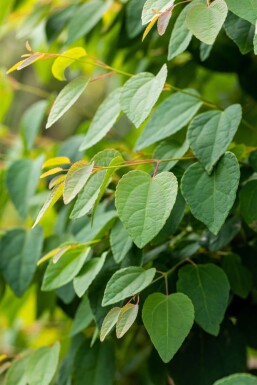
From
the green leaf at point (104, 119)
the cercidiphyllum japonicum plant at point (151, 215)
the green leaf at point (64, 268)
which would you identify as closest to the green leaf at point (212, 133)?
the cercidiphyllum japonicum plant at point (151, 215)

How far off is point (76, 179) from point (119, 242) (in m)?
0.16

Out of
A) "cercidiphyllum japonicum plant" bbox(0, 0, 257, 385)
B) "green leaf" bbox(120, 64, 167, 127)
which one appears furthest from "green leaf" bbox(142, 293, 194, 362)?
"green leaf" bbox(120, 64, 167, 127)

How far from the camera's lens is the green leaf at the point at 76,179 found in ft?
2.60

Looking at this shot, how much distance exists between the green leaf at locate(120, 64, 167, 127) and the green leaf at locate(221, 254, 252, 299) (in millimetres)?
280

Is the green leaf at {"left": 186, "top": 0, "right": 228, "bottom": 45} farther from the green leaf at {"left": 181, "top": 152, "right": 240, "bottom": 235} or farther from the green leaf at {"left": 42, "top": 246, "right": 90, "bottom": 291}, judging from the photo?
the green leaf at {"left": 42, "top": 246, "right": 90, "bottom": 291}

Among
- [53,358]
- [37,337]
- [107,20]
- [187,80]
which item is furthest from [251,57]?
[37,337]

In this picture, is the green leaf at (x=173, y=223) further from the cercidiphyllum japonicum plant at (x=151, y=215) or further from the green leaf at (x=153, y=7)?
the green leaf at (x=153, y=7)

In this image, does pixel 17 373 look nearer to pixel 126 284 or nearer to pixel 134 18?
pixel 126 284

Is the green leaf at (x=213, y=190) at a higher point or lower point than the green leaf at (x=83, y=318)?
higher

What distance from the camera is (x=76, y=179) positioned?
801mm

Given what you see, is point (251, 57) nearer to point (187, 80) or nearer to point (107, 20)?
point (187, 80)

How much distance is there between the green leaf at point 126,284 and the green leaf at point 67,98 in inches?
8.0

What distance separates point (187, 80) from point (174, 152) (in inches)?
15.6

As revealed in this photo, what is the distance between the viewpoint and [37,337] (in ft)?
5.90
